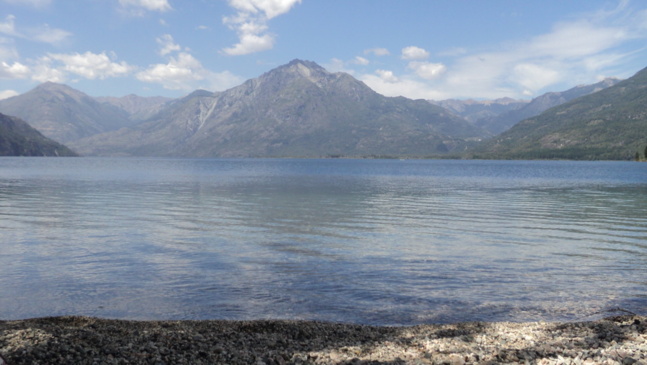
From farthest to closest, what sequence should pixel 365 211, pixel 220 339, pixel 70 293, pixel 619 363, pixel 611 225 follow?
1. pixel 365 211
2. pixel 611 225
3. pixel 70 293
4. pixel 220 339
5. pixel 619 363

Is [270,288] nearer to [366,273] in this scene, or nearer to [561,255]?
[366,273]

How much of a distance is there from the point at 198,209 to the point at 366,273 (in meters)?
39.3

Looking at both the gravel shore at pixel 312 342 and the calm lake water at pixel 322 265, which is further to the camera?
the calm lake water at pixel 322 265

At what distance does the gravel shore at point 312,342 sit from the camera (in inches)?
500

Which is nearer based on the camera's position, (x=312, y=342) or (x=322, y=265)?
(x=312, y=342)

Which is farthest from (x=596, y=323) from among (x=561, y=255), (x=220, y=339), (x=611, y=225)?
(x=611, y=225)

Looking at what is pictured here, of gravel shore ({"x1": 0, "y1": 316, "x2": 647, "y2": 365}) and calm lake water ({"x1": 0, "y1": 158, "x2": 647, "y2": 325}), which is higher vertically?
gravel shore ({"x1": 0, "y1": 316, "x2": 647, "y2": 365})

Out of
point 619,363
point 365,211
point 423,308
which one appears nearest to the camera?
point 619,363

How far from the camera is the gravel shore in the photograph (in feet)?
41.7

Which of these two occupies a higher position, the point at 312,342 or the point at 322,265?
the point at 312,342

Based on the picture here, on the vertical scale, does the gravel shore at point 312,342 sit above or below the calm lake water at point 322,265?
above

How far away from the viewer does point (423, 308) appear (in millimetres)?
20500

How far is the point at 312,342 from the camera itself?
15.0 m

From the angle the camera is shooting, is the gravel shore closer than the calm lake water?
Yes
